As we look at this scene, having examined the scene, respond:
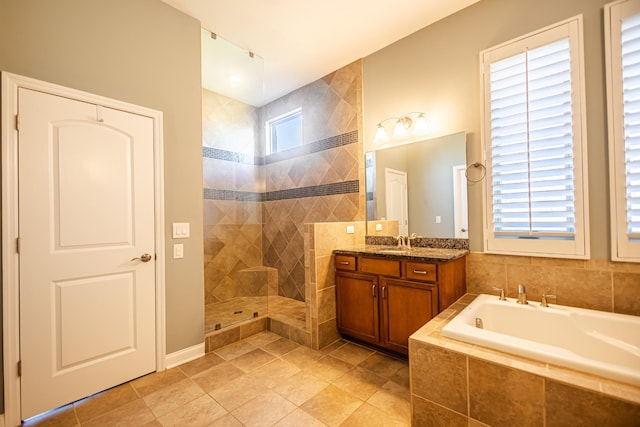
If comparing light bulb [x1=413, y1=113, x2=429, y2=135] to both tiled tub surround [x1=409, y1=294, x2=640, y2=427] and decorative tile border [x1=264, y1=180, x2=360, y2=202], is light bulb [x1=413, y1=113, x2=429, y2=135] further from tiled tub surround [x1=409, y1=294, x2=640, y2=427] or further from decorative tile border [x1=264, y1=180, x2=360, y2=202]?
tiled tub surround [x1=409, y1=294, x2=640, y2=427]

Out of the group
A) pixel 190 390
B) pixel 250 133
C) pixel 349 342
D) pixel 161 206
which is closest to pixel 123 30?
pixel 161 206

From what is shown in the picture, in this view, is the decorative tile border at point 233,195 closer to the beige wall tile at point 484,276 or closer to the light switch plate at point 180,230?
the light switch plate at point 180,230

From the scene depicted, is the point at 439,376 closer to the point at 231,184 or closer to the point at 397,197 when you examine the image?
the point at 397,197

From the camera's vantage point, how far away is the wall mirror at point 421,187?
8.10 ft

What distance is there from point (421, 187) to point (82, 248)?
9.39ft

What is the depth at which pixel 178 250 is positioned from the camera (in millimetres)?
2361

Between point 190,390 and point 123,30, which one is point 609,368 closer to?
point 190,390

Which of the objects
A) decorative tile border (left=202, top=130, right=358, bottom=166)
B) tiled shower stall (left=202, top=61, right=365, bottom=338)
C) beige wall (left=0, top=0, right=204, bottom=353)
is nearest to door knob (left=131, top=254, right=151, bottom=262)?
beige wall (left=0, top=0, right=204, bottom=353)

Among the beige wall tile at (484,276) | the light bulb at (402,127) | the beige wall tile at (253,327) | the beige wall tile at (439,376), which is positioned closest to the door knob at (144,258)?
the beige wall tile at (253,327)

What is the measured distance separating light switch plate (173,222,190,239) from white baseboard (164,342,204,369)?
99 centimetres

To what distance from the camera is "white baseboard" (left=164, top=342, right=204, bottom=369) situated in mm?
2268

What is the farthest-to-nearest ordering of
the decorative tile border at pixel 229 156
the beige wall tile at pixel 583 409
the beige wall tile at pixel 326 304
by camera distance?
the decorative tile border at pixel 229 156 → the beige wall tile at pixel 326 304 → the beige wall tile at pixel 583 409

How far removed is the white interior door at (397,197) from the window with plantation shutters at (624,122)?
1.47 meters

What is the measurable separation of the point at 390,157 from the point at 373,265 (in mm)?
1240
